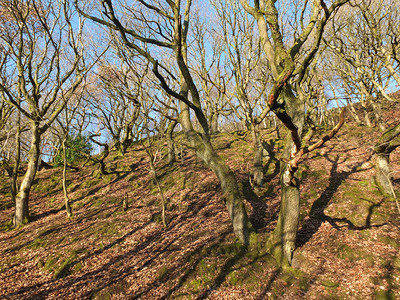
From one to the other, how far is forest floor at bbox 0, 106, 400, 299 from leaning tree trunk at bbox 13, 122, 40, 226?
0.53m

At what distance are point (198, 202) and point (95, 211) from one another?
525 centimetres

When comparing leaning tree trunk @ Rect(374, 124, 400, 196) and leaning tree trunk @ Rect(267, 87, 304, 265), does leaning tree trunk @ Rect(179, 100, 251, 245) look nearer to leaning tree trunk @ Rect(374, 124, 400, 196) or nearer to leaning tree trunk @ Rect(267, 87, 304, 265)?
leaning tree trunk @ Rect(267, 87, 304, 265)

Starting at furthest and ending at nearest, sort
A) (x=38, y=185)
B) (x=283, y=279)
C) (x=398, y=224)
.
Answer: (x=38, y=185) < (x=398, y=224) < (x=283, y=279)

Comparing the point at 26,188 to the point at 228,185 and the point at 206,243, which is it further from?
the point at 228,185

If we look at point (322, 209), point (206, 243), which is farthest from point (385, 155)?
point (206, 243)

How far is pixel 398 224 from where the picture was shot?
6176 millimetres

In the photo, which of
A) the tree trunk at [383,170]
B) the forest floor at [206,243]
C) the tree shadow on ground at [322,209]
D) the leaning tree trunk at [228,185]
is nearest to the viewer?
the forest floor at [206,243]

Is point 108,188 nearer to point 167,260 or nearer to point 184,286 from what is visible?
point 167,260

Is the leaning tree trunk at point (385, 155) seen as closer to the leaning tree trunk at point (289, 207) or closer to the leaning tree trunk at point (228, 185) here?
the leaning tree trunk at point (289, 207)

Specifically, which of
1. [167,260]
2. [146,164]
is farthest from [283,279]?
[146,164]

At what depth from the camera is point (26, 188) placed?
409 inches

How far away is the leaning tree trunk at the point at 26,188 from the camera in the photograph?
10266 mm

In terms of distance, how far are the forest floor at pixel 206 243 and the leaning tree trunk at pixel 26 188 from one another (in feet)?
1.75

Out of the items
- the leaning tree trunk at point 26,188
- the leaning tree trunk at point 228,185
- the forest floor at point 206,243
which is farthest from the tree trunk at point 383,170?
the leaning tree trunk at point 26,188
